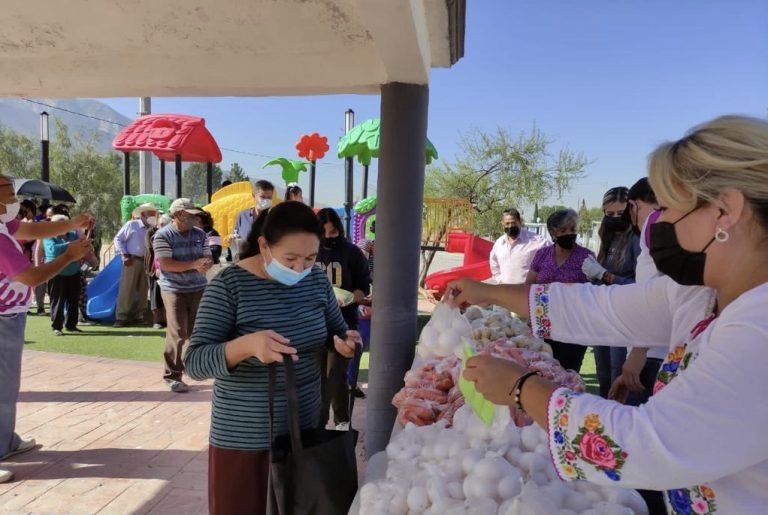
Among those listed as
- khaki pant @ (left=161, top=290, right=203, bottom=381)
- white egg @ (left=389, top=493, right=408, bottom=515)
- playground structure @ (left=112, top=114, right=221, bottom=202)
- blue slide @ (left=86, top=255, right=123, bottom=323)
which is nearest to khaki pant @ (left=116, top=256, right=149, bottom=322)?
blue slide @ (left=86, top=255, right=123, bottom=323)

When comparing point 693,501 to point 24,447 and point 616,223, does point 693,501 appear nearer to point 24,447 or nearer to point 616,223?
point 616,223

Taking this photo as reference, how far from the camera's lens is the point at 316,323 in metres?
2.19

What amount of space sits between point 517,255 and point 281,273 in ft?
14.7

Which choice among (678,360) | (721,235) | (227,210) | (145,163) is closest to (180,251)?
(678,360)

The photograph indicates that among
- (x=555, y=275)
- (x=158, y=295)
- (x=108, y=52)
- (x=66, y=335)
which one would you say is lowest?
(x=66, y=335)

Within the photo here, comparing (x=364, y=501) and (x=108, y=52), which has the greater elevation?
(x=108, y=52)

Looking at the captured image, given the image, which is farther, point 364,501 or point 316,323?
point 316,323

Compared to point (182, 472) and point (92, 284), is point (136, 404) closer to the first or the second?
point (182, 472)

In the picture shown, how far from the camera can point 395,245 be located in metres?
3.31

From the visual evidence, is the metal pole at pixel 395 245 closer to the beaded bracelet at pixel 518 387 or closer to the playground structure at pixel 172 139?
the beaded bracelet at pixel 518 387

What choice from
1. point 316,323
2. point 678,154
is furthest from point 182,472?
point 678,154

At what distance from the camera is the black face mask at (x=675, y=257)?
Answer: 110 centimetres

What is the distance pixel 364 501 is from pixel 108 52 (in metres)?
3.19

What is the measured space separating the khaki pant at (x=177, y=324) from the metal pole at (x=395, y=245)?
7.86ft
